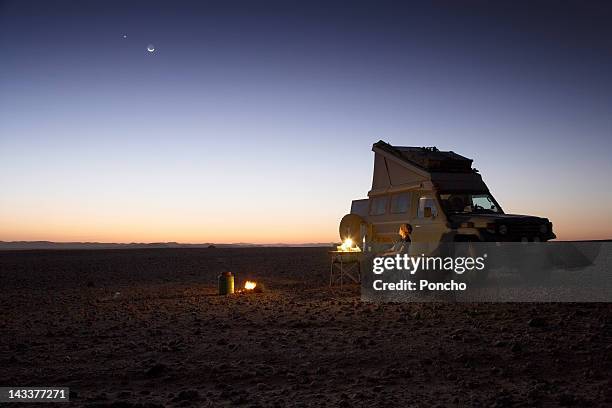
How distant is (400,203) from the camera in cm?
1534

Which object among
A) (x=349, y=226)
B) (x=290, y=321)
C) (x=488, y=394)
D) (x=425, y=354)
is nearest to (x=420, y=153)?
(x=349, y=226)

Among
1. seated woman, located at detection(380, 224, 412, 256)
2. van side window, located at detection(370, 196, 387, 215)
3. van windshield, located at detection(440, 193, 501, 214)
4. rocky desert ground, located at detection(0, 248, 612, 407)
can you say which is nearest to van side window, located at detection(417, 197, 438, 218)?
van windshield, located at detection(440, 193, 501, 214)

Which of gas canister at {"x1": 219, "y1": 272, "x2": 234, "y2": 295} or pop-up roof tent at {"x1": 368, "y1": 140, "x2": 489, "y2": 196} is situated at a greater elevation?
pop-up roof tent at {"x1": 368, "y1": 140, "x2": 489, "y2": 196}

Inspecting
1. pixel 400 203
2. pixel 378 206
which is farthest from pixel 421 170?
pixel 378 206

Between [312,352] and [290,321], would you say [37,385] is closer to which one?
[312,352]

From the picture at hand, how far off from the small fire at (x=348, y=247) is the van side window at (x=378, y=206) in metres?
1.34

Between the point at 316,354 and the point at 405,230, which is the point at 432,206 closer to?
the point at 405,230

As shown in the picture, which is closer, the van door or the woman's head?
the van door

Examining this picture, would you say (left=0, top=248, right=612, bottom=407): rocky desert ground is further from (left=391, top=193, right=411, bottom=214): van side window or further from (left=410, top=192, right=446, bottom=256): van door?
(left=391, top=193, right=411, bottom=214): van side window

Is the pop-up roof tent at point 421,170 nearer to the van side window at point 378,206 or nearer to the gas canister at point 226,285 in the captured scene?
the van side window at point 378,206

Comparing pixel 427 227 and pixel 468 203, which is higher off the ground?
pixel 468 203

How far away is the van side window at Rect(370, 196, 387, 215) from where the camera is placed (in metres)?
16.4

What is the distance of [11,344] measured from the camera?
340 inches

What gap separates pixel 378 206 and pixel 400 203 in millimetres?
1610
